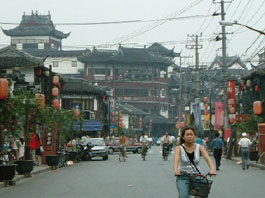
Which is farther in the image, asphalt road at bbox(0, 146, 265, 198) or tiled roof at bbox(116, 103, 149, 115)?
tiled roof at bbox(116, 103, 149, 115)

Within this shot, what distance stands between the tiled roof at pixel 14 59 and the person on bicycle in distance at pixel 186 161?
35.0 m

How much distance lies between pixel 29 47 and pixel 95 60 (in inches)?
759

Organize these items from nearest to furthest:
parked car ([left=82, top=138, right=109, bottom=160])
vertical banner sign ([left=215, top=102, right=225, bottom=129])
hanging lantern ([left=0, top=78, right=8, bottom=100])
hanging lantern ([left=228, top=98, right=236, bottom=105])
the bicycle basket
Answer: the bicycle basket, hanging lantern ([left=0, top=78, right=8, bottom=100]), parked car ([left=82, top=138, right=109, bottom=160]), hanging lantern ([left=228, top=98, right=236, bottom=105]), vertical banner sign ([left=215, top=102, right=225, bottom=129])

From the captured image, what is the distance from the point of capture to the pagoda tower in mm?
125250

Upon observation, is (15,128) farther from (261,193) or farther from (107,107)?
(107,107)

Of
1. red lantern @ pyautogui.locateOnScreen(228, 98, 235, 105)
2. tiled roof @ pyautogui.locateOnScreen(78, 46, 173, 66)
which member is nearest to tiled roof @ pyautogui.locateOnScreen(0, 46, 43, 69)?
red lantern @ pyautogui.locateOnScreen(228, 98, 235, 105)

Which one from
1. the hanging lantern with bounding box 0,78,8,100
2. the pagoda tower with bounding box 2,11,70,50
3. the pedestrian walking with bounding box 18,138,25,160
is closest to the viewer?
the hanging lantern with bounding box 0,78,8,100

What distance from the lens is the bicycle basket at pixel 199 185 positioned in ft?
32.6

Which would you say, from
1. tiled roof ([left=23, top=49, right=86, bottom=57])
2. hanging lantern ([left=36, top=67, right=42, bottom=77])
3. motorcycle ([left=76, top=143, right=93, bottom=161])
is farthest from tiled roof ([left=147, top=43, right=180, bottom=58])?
motorcycle ([left=76, top=143, right=93, bottom=161])

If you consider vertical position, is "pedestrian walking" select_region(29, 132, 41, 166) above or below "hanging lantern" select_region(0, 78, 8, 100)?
below

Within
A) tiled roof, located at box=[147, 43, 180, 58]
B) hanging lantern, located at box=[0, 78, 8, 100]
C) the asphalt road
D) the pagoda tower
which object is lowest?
the asphalt road

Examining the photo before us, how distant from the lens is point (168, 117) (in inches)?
4970

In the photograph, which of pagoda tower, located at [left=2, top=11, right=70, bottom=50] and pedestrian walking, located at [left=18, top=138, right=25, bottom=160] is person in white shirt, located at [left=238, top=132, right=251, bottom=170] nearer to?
pedestrian walking, located at [left=18, top=138, right=25, bottom=160]

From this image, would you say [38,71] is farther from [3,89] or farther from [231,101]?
[3,89]
